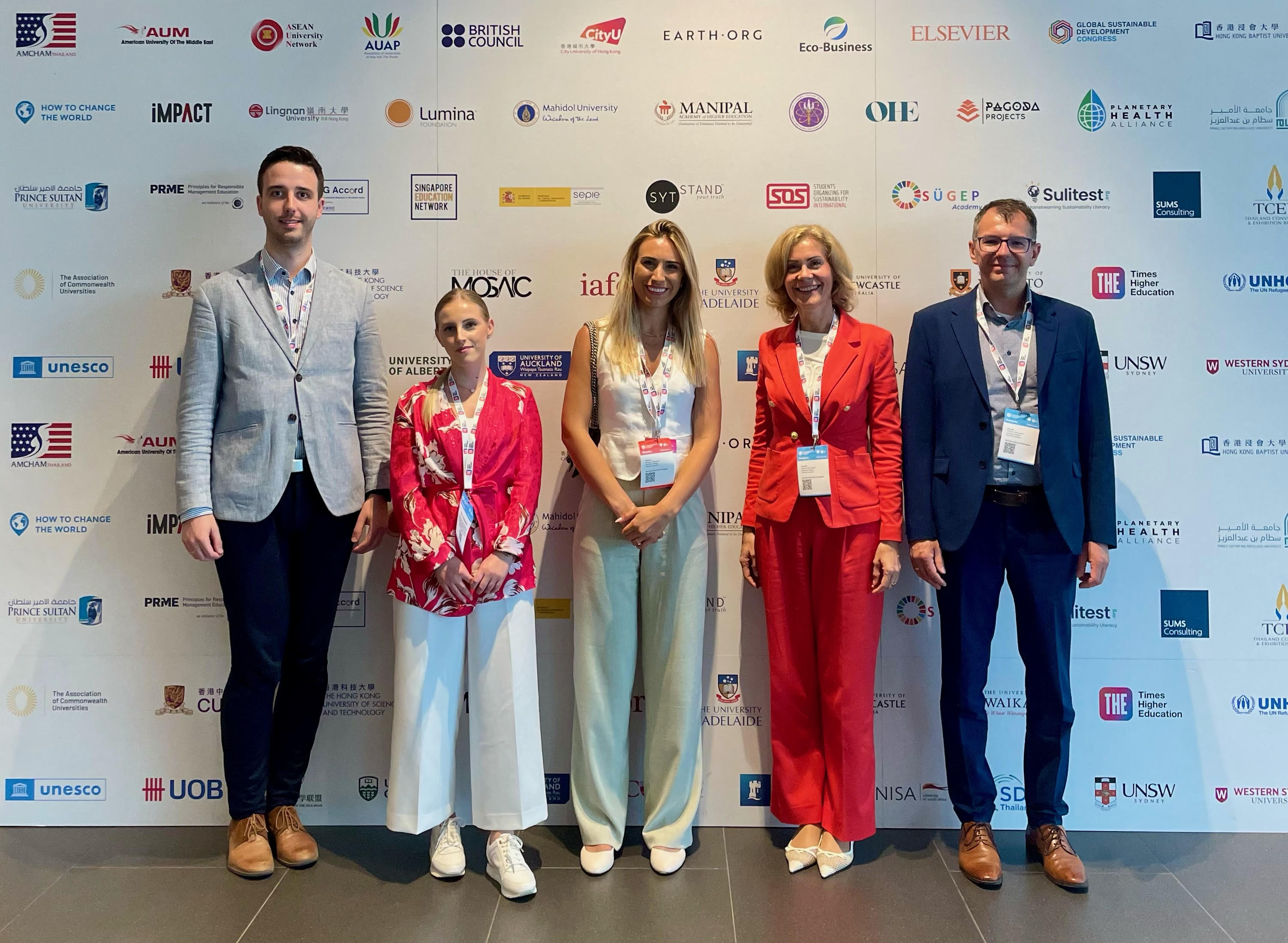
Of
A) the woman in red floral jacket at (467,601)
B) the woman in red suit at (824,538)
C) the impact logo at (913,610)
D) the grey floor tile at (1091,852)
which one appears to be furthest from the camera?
the impact logo at (913,610)

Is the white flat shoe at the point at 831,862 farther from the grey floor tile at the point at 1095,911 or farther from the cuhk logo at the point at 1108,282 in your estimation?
the cuhk logo at the point at 1108,282

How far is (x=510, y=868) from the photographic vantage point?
8.14 feet

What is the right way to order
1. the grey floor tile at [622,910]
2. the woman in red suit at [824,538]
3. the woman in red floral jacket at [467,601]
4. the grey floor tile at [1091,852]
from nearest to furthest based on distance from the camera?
the grey floor tile at [622,910], the woman in red floral jacket at [467,601], the woman in red suit at [824,538], the grey floor tile at [1091,852]

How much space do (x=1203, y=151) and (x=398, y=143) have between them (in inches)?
116

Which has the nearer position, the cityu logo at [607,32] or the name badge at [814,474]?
the name badge at [814,474]

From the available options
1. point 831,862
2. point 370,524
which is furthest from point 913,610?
point 370,524

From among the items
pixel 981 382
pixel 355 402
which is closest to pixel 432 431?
pixel 355 402

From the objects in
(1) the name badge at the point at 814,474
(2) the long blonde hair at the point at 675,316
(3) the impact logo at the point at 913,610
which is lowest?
(3) the impact logo at the point at 913,610

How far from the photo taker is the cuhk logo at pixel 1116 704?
2.97m

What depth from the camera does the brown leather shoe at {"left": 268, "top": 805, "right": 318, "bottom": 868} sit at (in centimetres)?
264

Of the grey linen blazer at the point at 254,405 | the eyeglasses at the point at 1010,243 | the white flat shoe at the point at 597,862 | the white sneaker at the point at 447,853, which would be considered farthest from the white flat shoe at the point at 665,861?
the eyeglasses at the point at 1010,243

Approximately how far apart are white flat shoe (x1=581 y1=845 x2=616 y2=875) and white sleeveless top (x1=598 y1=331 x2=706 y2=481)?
1203 millimetres

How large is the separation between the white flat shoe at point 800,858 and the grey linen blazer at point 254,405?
1.80m

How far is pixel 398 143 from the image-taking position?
2996 millimetres
